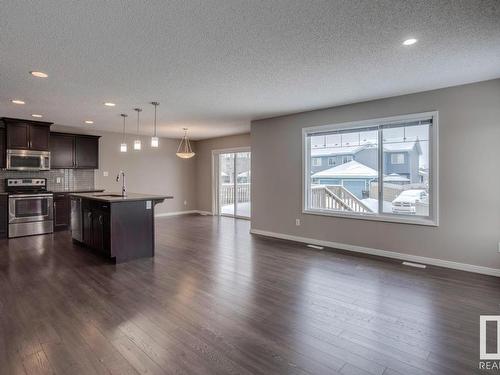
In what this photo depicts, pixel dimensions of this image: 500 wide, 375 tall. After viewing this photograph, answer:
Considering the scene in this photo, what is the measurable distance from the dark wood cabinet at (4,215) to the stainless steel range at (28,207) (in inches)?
2.2

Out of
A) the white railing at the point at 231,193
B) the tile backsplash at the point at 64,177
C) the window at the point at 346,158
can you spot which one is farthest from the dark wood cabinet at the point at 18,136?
the window at the point at 346,158

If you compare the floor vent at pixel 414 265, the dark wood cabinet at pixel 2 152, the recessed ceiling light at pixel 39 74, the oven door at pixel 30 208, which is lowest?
the floor vent at pixel 414 265

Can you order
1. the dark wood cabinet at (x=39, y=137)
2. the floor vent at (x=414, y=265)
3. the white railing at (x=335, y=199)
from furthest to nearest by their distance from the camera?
1. the dark wood cabinet at (x=39, y=137)
2. the white railing at (x=335, y=199)
3. the floor vent at (x=414, y=265)

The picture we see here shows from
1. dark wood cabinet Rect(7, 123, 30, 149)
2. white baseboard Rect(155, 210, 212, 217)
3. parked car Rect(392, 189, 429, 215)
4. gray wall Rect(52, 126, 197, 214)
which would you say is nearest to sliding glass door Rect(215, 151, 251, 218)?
white baseboard Rect(155, 210, 212, 217)

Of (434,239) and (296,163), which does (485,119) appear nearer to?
(434,239)

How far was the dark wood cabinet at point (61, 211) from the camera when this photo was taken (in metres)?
6.48

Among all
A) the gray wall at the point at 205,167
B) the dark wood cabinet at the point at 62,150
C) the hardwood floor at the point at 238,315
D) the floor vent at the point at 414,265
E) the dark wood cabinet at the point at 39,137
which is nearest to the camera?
the hardwood floor at the point at 238,315

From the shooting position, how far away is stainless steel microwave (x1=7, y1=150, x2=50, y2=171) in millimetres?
5926

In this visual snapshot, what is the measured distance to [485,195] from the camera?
12.2ft

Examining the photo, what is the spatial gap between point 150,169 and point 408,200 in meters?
6.93

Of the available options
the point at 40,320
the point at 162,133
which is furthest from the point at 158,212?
the point at 40,320

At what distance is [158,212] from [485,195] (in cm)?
788

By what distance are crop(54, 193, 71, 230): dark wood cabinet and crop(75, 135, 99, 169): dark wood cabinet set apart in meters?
0.85

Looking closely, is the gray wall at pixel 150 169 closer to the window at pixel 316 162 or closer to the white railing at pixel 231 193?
the white railing at pixel 231 193
